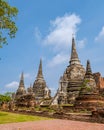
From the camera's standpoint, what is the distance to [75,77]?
58.7 metres

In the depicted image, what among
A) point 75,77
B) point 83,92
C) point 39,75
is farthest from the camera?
point 39,75

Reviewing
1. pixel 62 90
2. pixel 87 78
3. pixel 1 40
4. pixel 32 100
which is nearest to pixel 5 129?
pixel 1 40

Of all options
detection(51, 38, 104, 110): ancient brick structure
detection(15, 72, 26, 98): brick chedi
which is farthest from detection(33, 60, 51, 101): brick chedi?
detection(51, 38, 104, 110): ancient brick structure

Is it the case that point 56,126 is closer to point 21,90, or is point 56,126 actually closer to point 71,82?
point 71,82

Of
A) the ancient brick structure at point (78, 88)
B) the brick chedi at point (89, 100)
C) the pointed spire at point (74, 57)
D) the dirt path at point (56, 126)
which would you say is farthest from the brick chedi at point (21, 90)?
the dirt path at point (56, 126)

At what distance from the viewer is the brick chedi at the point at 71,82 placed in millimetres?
51281

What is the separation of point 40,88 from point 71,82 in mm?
10353

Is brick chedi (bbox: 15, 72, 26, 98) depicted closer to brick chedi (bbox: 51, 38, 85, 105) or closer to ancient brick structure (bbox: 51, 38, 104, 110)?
ancient brick structure (bbox: 51, 38, 104, 110)

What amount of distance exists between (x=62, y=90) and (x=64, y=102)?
4.86m

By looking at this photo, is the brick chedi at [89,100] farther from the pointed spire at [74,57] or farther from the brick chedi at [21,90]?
the brick chedi at [21,90]

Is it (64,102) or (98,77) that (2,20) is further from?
(98,77)

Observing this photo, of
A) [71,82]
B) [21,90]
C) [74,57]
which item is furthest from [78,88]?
[21,90]

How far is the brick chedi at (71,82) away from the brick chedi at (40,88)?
5180 millimetres

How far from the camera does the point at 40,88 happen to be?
62531 mm
